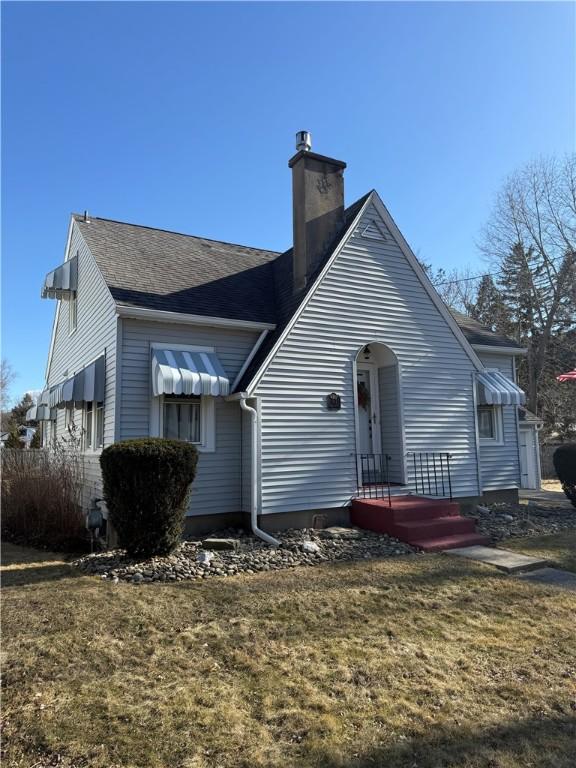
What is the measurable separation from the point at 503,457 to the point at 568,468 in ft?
4.92

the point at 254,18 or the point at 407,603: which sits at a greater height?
the point at 254,18

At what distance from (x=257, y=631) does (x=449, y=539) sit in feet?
15.8

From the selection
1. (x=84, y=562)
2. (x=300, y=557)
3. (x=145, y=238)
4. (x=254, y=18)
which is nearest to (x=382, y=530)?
(x=300, y=557)

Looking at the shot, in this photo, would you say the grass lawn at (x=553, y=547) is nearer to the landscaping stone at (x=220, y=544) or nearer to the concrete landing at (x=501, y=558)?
the concrete landing at (x=501, y=558)

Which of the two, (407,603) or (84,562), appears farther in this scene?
(84,562)

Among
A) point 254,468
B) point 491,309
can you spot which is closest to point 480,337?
point 254,468

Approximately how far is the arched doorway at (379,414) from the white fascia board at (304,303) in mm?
1620

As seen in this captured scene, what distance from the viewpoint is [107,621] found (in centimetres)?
496

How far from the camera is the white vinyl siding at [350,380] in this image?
9.31m

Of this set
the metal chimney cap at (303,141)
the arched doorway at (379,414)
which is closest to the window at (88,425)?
the arched doorway at (379,414)

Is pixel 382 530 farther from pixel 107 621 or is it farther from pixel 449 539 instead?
pixel 107 621

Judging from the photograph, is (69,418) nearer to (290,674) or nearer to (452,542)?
(452,542)

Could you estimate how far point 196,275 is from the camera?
11234 millimetres

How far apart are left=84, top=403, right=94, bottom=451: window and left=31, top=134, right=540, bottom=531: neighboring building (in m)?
0.04
